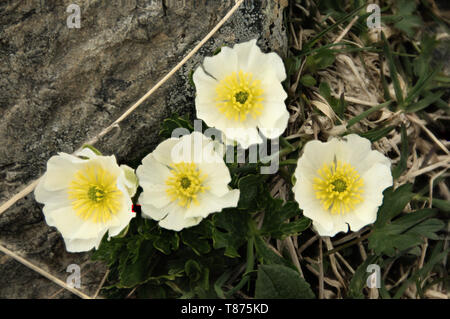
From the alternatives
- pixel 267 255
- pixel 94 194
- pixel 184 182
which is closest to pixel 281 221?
pixel 267 255

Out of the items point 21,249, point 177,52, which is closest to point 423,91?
point 177,52

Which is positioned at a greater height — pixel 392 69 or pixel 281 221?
pixel 392 69

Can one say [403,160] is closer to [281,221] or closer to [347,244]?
[347,244]

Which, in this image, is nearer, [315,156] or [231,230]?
[315,156]

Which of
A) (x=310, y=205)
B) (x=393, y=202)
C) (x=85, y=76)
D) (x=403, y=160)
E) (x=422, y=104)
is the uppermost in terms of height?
(x=422, y=104)

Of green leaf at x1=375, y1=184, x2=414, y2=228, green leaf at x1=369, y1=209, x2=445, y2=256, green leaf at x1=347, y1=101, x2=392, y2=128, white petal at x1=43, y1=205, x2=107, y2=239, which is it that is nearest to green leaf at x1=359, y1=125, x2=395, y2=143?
green leaf at x1=347, y1=101, x2=392, y2=128

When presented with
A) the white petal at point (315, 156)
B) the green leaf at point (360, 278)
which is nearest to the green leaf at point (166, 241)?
the white petal at point (315, 156)

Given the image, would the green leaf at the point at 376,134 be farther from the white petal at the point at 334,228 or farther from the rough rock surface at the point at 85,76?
the rough rock surface at the point at 85,76
